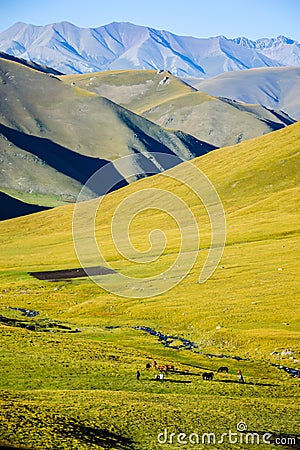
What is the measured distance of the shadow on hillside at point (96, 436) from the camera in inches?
1607

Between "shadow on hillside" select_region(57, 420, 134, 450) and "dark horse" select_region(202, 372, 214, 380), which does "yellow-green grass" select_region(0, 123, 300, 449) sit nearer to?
"shadow on hillside" select_region(57, 420, 134, 450)

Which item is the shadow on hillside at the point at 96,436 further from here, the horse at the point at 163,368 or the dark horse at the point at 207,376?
the dark horse at the point at 207,376

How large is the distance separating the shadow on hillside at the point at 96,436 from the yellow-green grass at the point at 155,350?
18cm

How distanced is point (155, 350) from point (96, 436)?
43.2m

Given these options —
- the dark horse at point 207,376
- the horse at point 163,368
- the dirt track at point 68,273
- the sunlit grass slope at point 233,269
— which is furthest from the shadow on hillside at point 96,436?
the dirt track at point 68,273

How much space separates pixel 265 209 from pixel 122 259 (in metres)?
54.7

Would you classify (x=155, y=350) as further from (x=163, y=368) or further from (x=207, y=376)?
(x=207, y=376)

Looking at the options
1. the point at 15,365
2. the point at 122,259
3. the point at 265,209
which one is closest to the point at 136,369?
the point at 15,365

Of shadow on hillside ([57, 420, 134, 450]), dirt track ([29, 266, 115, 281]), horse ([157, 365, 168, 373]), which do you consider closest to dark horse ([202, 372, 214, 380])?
horse ([157, 365, 168, 373])

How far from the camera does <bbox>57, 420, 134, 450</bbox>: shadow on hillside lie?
40812mm

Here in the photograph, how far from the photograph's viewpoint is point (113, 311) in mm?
114250

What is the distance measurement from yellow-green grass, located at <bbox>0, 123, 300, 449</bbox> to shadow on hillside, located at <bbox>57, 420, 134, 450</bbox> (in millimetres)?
175

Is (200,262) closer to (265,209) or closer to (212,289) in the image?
(212,289)

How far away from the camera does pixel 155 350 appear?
8512 cm
